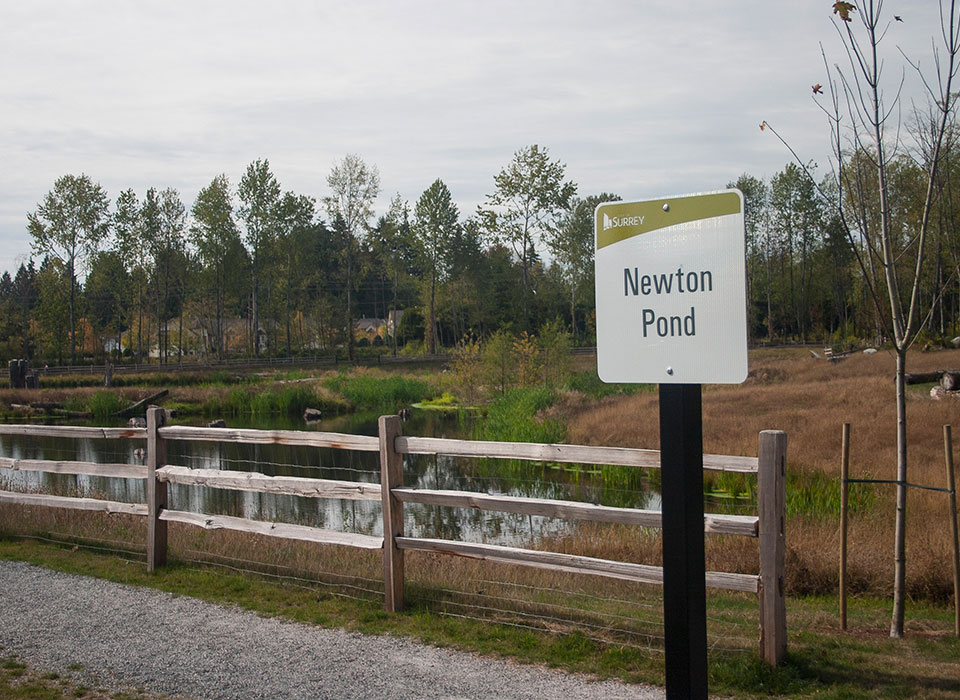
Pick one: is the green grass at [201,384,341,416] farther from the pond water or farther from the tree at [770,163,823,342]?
the tree at [770,163,823,342]

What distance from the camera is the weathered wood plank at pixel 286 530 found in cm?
653

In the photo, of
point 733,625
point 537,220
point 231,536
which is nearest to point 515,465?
point 231,536

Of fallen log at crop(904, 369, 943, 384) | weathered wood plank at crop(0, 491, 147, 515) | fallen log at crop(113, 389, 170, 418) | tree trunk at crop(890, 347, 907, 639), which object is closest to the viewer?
tree trunk at crop(890, 347, 907, 639)

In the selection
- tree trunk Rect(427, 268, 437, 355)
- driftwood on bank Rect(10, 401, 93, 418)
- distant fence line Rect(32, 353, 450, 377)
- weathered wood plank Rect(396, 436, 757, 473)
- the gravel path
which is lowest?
the gravel path

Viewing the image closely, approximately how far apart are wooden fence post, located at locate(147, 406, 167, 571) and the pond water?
1.12 m

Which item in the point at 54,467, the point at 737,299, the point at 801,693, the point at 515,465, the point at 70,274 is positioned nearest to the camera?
the point at 737,299

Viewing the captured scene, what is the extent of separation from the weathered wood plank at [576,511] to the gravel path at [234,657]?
1018 mm

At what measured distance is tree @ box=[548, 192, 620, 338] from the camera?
6158 cm

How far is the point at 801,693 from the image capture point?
15.0 ft

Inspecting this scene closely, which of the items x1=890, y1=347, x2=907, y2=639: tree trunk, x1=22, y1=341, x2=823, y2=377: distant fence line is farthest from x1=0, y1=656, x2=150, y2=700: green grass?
x1=22, y1=341, x2=823, y2=377: distant fence line

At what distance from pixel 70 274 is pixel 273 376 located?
20025 millimetres

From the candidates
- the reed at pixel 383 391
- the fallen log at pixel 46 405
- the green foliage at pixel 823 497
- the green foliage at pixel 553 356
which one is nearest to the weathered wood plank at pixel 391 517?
the green foliage at pixel 823 497

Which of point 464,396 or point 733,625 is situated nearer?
point 733,625

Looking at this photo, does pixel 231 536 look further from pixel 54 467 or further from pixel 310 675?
pixel 310 675
